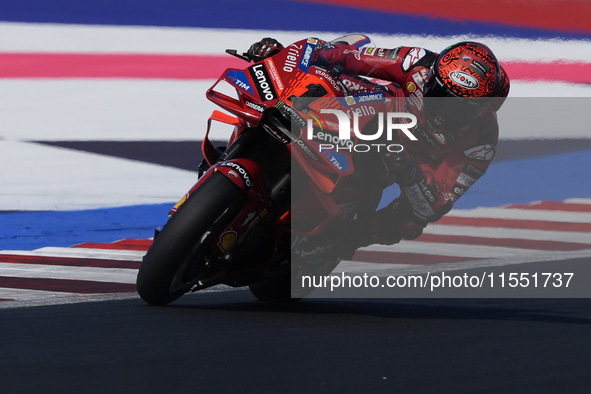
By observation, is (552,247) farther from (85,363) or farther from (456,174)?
(85,363)

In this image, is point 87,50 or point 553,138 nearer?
point 87,50

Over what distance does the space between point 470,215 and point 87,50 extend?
3389 mm

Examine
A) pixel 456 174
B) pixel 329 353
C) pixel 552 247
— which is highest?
pixel 456 174

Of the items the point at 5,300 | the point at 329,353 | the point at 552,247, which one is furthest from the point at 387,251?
the point at 329,353

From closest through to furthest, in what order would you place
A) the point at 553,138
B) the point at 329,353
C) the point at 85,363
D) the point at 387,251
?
1. the point at 85,363
2. the point at 329,353
3. the point at 387,251
4. the point at 553,138

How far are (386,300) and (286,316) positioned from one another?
96 centimetres

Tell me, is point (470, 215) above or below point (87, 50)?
below

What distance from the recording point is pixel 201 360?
3100 millimetres

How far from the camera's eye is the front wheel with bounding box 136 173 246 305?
377 cm

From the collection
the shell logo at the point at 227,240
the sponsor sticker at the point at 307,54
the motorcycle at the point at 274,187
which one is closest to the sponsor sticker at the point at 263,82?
the motorcycle at the point at 274,187

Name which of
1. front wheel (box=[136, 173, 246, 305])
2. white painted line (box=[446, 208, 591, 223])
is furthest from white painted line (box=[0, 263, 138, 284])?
white painted line (box=[446, 208, 591, 223])

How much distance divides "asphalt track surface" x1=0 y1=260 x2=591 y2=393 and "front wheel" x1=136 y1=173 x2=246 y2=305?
21 cm

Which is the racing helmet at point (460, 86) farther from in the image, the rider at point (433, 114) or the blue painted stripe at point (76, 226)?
the blue painted stripe at point (76, 226)

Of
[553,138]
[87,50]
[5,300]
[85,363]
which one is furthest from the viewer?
[553,138]
